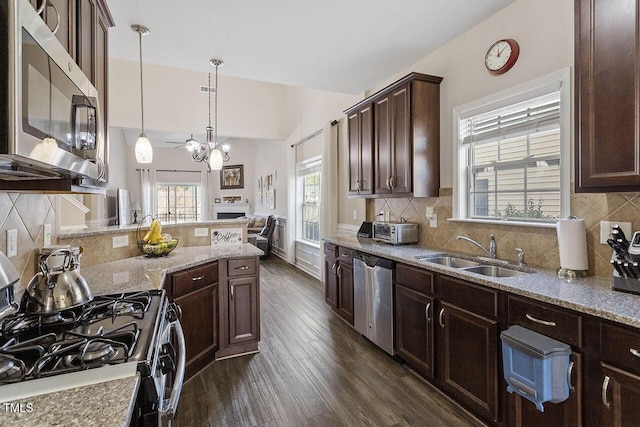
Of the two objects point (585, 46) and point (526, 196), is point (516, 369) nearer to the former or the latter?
point (526, 196)

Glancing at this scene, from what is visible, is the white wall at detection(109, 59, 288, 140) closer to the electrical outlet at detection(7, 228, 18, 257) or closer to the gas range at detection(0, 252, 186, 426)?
the electrical outlet at detection(7, 228, 18, 257)

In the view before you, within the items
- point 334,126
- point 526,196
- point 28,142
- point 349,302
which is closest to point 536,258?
point 526,196

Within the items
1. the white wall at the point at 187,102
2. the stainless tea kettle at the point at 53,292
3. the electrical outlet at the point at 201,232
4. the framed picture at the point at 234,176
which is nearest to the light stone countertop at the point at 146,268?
the electrical outlet at the point at 201,232

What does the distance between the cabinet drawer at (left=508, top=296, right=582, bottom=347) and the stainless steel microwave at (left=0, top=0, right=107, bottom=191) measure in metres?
2.07

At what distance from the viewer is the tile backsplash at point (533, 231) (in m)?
1.82

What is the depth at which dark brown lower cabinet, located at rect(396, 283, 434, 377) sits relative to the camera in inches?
91.5

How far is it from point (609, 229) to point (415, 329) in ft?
4.48

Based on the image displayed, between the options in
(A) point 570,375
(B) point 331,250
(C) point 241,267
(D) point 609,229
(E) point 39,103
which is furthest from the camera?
(B) point 331,250

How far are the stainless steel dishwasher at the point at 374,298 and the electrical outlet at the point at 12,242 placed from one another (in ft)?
7.78

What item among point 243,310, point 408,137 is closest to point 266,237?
point 243,310

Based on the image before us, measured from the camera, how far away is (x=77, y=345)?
1.00m

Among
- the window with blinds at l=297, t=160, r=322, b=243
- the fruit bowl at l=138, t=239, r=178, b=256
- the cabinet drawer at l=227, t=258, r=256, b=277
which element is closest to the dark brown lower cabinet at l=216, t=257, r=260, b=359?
the cabinet drawer at l=227, t=258, r=256, b=277

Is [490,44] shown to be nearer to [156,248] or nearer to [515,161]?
[515,161]

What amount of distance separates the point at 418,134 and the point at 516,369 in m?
2.02
